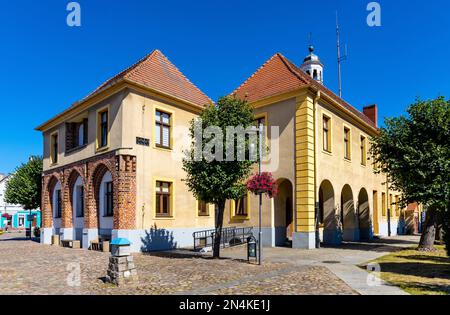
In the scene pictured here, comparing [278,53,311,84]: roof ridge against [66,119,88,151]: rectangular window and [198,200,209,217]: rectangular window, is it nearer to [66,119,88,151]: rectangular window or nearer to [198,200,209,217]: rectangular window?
[198,200,209,217]: rectangular window

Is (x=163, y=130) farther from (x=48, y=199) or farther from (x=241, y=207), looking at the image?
(x=48, y=199)

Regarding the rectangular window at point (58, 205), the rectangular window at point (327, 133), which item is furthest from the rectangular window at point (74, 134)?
the rectangular window at point (327, 133)

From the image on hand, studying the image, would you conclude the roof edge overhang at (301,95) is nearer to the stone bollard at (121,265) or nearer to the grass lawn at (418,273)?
the grass lawn at (418,273)

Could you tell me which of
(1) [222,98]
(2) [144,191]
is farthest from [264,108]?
(2) [144,191]

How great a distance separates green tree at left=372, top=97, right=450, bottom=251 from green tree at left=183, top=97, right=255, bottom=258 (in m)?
7.80

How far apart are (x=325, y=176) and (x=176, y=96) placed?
9199 millimetres

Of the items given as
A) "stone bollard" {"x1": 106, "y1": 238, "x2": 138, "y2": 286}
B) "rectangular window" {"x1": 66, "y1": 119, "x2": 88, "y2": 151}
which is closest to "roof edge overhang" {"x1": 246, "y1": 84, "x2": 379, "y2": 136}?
"rectangular window" {"x1": 66, "y1": 119, "x2": 88, "y2": 151}

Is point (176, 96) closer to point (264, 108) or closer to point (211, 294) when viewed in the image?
point (264, 108)

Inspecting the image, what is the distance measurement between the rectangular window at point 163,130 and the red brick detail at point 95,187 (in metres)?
2.10

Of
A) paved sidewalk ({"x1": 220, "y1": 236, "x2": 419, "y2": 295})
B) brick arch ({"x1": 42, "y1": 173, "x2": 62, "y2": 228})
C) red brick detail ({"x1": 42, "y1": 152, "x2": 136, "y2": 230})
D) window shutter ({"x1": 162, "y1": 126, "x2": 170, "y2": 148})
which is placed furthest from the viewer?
brick arch ({"x1": 42, "y1": 173, "x2": 62, "y2": 228})

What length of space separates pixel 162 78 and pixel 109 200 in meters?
7.27

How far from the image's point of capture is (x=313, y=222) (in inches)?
746

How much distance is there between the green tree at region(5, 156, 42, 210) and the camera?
106 feet

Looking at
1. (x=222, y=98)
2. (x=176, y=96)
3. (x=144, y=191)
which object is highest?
(x=176, y=96)
